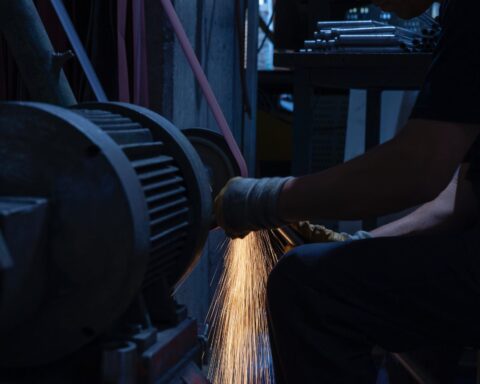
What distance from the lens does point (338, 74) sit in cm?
246

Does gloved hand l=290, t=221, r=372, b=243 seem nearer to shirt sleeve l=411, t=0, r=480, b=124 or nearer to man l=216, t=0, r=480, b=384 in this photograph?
man l=216, t=0, r=480, b=384

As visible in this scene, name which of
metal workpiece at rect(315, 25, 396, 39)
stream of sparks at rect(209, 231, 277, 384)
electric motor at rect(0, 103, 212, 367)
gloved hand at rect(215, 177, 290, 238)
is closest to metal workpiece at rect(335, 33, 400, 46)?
metal workpiece at rect(315, 25, 396, 39)

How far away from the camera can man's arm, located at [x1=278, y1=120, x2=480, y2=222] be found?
A: 1292mm

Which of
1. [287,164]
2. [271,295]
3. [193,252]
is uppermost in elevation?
[193,252]

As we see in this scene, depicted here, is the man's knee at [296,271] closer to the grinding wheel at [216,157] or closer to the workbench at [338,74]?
the grinding wheel at [216,157]

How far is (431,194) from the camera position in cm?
132

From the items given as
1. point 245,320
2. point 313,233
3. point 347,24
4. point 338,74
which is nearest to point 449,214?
point 313,233

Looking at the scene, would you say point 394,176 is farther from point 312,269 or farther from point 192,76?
point 192,76

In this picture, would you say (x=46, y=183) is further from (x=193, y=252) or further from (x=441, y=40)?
(x=441, y=40)

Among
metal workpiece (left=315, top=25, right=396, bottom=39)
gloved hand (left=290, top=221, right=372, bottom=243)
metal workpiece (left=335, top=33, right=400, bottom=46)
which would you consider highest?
metal workpiece (left=315, top=25, right=396, bottom=39)

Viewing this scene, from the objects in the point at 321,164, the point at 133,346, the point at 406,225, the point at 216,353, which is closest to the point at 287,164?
the point at 321,164

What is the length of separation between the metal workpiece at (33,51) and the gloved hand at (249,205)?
0.40 metres

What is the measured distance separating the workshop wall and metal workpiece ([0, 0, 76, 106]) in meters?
0.58

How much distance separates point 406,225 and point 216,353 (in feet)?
2.82
